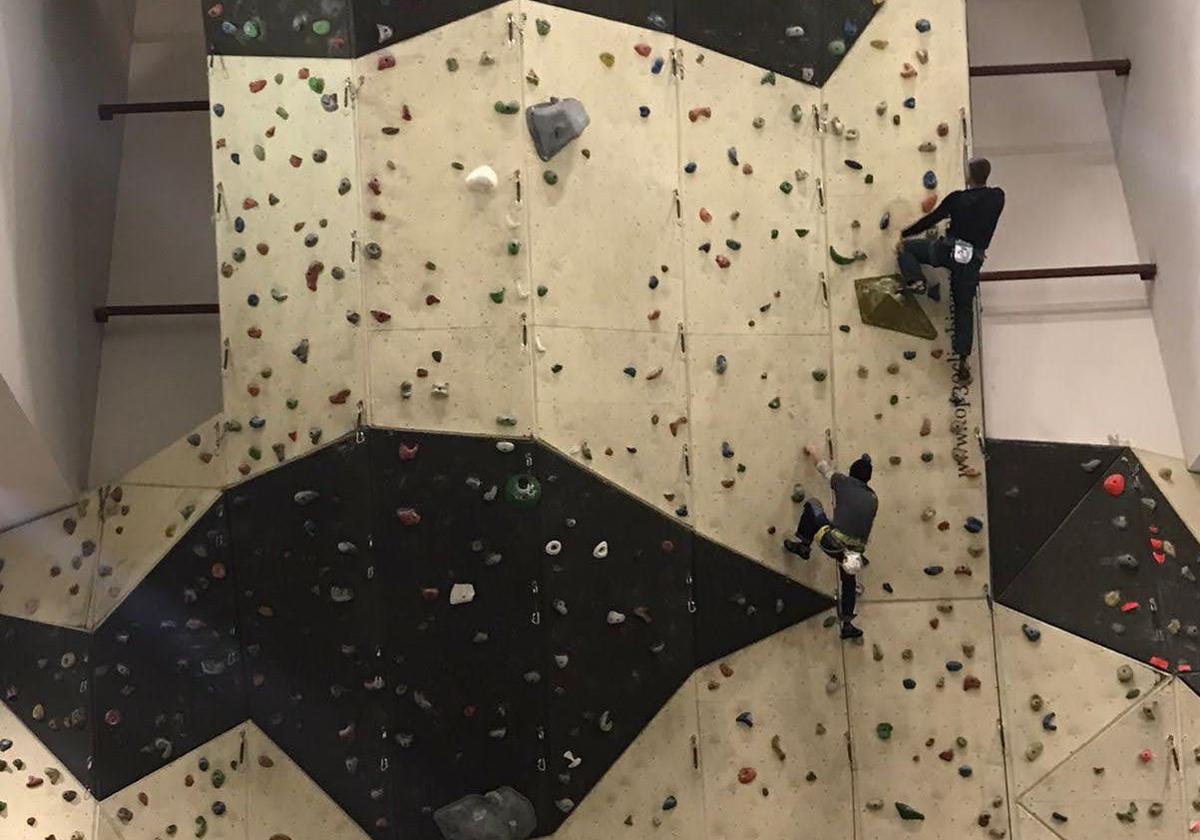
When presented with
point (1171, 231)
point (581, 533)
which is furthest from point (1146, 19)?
point (581, 533)

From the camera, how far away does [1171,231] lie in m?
4.45

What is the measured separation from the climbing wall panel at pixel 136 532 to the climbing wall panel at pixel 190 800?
697 millimetres

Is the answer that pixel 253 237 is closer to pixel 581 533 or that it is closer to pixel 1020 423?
pixel 581 533

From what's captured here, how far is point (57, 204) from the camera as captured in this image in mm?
4277

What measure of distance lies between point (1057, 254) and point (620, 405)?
2.37 meters

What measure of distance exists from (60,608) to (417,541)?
1.58m

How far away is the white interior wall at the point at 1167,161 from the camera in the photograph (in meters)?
4.27

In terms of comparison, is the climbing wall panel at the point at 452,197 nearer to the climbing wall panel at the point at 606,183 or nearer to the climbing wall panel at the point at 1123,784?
the climbing wall panel at the point at 606,183

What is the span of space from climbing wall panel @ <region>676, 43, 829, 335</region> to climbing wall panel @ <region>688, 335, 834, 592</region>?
0.10 metres

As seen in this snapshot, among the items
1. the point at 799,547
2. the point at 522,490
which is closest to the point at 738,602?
the point at 799,547

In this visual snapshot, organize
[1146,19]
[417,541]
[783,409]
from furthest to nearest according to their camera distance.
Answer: [1146,19] → [783,409] → [417,541]

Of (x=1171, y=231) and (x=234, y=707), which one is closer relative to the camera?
(x=234, y=707)

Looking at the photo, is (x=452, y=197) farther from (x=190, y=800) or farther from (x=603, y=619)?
(x=190, y=800)

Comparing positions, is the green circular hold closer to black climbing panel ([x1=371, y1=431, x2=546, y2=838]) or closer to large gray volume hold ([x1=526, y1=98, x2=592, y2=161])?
black climbing panel ([x1=371, y1=431, x2=546, y2=838])
